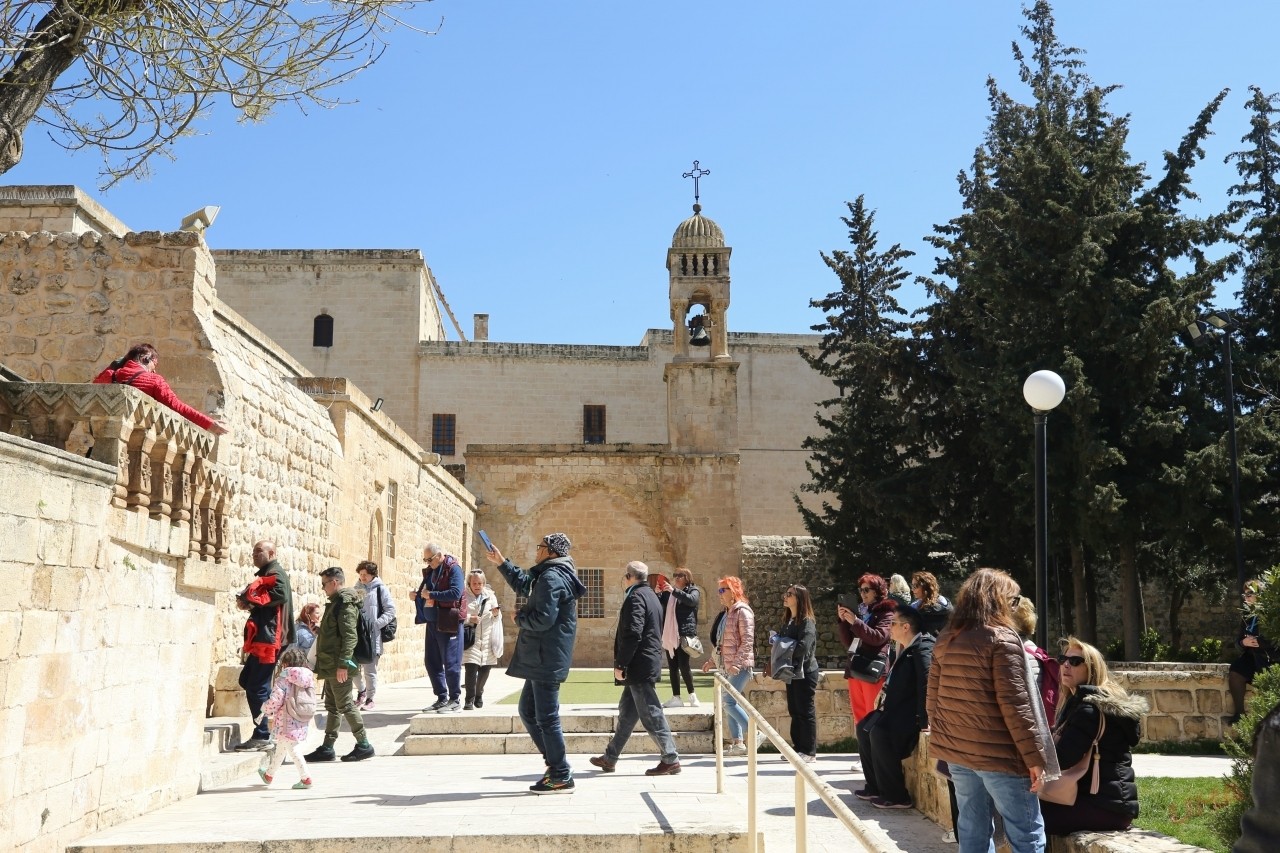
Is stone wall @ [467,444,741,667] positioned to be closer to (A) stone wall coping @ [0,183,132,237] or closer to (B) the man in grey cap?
(A) stone wall coping @ [0,183,132,237]

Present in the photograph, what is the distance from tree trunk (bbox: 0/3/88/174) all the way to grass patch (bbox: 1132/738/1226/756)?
33.4 ft

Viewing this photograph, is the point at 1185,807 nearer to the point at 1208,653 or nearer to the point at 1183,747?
the point at 1183,747

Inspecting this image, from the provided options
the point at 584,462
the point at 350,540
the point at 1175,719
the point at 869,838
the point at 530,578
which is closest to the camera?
the point at 869,838

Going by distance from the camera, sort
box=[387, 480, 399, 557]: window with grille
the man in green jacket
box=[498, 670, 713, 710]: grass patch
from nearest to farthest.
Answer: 1. the man in green jacket
2. box=[498, 670, 713, 710]: grass patch
3. box=[387, 480, 399, 557]: window with grille

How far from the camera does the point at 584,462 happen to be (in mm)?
24922

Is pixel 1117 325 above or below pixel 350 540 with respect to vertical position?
above

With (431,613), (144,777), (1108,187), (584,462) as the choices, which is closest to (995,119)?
(1108,187)

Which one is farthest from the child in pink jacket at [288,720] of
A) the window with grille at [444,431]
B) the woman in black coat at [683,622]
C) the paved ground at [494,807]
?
the window with grille at [444,431]

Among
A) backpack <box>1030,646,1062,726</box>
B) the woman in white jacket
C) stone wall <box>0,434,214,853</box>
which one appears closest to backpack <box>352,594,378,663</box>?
the woman in white jacket

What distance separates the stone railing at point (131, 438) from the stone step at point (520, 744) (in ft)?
10.7

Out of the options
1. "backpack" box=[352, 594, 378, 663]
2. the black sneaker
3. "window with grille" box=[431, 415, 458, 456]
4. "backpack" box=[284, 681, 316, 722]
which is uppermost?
"window with grille" box=[431, 415, 458, 456]

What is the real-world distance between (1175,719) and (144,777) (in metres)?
8.80

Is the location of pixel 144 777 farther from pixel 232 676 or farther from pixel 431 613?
pixel 431 613

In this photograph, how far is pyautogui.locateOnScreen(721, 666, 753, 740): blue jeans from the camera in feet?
25.7
